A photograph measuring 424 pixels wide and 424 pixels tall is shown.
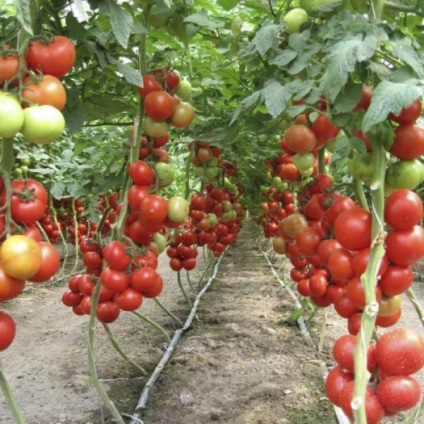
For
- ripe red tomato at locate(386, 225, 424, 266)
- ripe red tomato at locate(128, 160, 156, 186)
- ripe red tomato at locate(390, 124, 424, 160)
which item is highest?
ripe red tomato at locate(390, 124, 424, 160)

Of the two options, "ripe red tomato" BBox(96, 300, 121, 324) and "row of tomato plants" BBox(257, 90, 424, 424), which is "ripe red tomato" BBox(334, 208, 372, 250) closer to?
"row of tomato plants" BBox(257, 90, 424, 424)

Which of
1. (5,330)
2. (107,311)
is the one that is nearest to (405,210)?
(5,330)

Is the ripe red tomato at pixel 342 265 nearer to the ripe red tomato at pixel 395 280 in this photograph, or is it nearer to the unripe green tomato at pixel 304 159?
the ripe red tomato at pixel 395 280

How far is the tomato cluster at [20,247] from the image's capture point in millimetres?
872

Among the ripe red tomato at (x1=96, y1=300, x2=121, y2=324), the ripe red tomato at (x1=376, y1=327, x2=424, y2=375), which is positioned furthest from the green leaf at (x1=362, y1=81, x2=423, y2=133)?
the ripe red tomato at (x1=96, y1=300, x2=121, y2=324)

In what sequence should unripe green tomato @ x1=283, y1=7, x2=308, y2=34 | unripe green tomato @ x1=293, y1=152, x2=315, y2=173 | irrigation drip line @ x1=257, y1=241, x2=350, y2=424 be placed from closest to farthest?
1. unripe green tomato @ x1=283, y1=7, x2=308, y2=34
2. unripe green tomato @ x1=293, y1=152, x2=315, y2=173
3. irrigation drip line @ x1=257, y1=241, x2=350, y2=424

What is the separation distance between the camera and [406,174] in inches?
39.8

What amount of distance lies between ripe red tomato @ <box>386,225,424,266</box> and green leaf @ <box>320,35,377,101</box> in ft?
1.01

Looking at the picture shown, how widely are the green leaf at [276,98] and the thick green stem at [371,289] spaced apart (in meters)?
0.24

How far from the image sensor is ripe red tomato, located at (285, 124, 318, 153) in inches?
53.2

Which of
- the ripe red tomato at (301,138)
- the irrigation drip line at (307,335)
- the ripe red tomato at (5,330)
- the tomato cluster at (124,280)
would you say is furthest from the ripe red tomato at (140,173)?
the irrigation drip line at (307,335)

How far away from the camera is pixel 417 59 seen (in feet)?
3.08

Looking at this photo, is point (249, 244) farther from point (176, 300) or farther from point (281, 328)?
point (281, 328)

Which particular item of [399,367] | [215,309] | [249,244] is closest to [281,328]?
[215,309]
